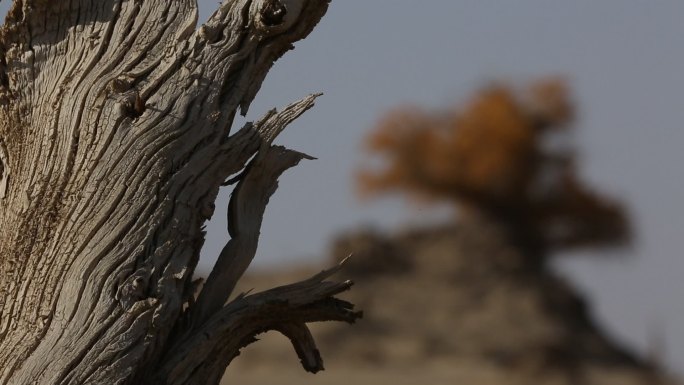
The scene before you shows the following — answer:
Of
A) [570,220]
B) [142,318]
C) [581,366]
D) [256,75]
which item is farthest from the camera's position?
[570,220]

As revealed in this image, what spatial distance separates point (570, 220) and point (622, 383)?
7068mm

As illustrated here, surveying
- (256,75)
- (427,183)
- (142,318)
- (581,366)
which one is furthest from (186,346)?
(427,183)

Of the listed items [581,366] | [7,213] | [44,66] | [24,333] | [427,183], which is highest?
[427,183]

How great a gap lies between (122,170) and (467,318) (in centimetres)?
3357

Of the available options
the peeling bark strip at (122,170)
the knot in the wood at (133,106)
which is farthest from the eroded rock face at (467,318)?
the knot in the wood at (133,106)

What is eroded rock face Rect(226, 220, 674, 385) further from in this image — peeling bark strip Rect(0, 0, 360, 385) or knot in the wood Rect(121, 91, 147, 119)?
knot in the wood Rect(121, 91, 147, 119)

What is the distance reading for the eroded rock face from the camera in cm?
3369

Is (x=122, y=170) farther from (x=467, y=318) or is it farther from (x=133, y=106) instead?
(x=467, y=318)

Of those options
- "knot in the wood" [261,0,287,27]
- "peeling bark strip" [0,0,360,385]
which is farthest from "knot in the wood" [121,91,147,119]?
"knot in the wood" [261,0,287,27]

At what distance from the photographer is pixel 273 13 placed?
14.5 ft

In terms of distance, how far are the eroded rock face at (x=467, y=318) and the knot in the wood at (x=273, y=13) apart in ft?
90.0

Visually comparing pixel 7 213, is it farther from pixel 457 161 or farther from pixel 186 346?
pixel 457 161

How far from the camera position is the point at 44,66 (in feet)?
14.4

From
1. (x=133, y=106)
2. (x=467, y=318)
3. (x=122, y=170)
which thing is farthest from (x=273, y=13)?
(x=467, y=318)
